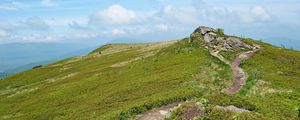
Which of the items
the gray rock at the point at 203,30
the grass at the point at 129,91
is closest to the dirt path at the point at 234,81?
the grass at the point at 129,91

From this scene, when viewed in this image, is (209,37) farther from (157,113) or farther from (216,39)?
(157,113)

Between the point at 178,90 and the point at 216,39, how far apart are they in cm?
4282

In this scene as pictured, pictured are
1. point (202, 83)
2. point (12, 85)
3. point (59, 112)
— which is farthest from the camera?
point (12, 85)

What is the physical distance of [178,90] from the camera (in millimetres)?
44906

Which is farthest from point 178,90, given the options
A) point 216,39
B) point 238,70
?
point 216,39

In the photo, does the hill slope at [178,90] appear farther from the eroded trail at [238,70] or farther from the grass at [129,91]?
the eroded trail at [238,70]

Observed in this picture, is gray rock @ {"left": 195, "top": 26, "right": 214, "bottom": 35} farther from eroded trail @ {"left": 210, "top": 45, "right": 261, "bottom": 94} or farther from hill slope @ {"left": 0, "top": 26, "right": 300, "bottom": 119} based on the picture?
eroded trail @ {"left": 210, "top": 45, "right": 261, "bottom": 94}

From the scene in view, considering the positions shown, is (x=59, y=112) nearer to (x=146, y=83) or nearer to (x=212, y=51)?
(x=146, y=83)

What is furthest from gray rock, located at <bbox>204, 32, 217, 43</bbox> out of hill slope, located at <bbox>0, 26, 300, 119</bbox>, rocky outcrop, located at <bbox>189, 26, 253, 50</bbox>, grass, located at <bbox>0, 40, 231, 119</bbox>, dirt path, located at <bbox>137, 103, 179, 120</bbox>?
dirt path, located at <bbox>137, 103, 179, 120</bbox>

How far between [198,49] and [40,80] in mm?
51125

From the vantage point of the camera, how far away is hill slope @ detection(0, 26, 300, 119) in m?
34.9

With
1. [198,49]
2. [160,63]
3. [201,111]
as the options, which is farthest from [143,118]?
[198,49]

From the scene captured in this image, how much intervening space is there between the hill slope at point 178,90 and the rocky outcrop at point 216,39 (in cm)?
275

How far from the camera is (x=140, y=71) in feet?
236
